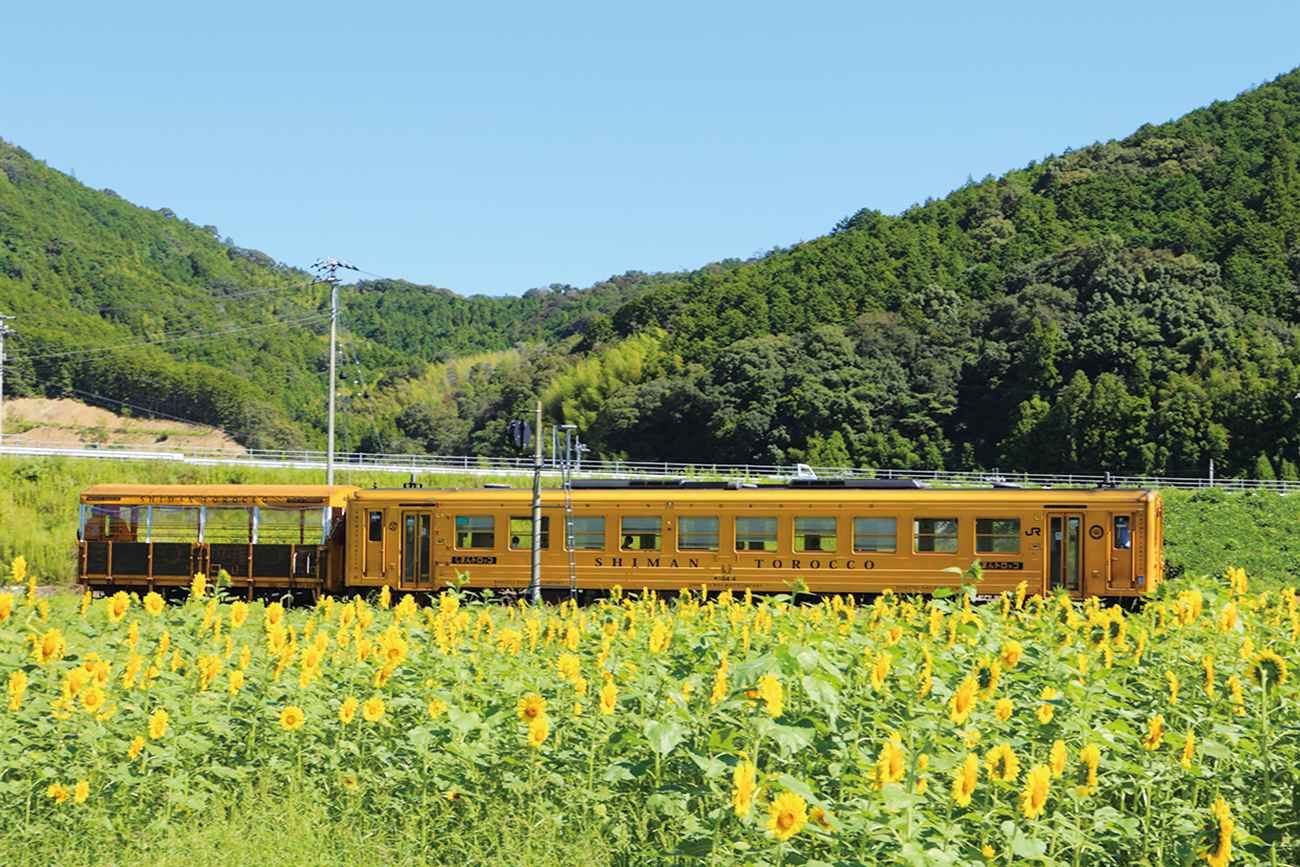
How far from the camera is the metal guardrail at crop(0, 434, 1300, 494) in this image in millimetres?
33875

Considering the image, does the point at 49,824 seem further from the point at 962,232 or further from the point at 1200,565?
the point at 962,232

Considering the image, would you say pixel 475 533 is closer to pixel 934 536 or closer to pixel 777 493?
pixel 777 493

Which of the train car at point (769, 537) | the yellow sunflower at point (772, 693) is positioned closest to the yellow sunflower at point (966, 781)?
the yellow sunflower at point (772, 693)

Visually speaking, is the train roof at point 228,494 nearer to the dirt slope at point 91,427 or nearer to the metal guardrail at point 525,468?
the metal guardrail at point 525,468

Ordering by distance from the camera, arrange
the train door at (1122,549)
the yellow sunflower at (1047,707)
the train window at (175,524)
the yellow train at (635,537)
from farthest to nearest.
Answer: the train window at (175,524) → the yellow train at (635,537) → the train door at (1122,549) → the yellow sunflower at (1047,707)

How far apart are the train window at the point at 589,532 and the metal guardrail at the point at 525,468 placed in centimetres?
1242

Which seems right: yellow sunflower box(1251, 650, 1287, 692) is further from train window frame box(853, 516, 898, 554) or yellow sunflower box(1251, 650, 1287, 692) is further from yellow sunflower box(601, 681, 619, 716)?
train window frame box(853, 516, 898, 554)

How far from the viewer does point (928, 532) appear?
55.7ft

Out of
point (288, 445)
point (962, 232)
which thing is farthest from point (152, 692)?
point (962, 232)

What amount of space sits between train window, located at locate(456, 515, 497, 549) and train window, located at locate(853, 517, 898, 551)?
632cm

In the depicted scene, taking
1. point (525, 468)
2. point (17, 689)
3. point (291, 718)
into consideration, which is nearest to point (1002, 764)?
point (291, 718)

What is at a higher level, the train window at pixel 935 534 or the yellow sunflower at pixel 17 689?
the yellow sunflower at pixel 17 689

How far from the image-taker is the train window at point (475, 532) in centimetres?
1809

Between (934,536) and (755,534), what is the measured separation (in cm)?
297
